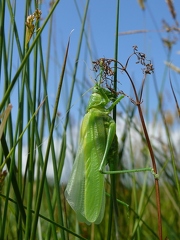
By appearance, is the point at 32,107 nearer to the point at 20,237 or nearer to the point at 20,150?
the point at 20,150

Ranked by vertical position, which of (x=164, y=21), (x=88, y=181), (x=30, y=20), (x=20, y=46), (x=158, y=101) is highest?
(x=164, y=21)

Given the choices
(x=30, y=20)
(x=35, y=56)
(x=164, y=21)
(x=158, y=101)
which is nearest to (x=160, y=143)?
(x=158, y=101)

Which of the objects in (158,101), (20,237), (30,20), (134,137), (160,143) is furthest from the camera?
(134,137)

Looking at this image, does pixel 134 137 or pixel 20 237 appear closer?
pixel 20 237

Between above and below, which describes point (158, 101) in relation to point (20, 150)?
above

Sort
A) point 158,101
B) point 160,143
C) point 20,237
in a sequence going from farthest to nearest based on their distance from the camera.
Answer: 1. point 160,143
2. point 158,101
3. point 20,237

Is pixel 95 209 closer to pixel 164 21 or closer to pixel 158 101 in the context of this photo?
pixel 158 101
